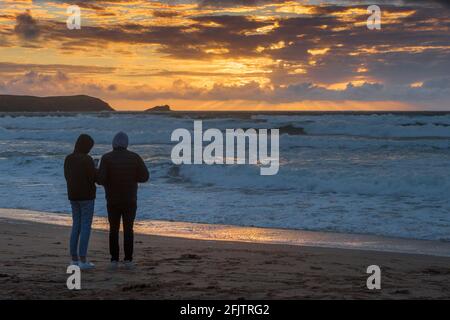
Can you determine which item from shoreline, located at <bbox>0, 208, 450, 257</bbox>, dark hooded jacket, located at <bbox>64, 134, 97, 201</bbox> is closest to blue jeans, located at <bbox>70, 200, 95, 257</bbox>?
dark hooded jacket, located at <bbox>64, 134, 97, 201</bbox>

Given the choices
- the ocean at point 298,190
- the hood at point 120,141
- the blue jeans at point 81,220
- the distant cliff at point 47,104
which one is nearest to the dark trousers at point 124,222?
the blue jeans at point 81,220

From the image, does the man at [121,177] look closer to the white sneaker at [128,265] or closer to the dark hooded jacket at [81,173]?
the white sneaker at [128,265]

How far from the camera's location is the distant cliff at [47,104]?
14962 cm

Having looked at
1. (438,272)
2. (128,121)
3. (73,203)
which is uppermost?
(128,121)

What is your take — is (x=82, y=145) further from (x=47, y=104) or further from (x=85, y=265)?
(x=47, y=104)

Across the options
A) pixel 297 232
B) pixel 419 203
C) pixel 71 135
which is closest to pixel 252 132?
pixel 71 135

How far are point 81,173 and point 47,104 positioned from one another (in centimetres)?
15316

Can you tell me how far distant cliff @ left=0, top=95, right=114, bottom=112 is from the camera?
149625 mm

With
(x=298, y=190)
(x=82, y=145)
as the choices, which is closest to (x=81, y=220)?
(x=82, y=145)

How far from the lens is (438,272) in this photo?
786 cm

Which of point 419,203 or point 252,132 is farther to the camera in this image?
point 252,132

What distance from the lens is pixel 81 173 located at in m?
7.49

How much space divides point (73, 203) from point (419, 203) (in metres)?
9.52
